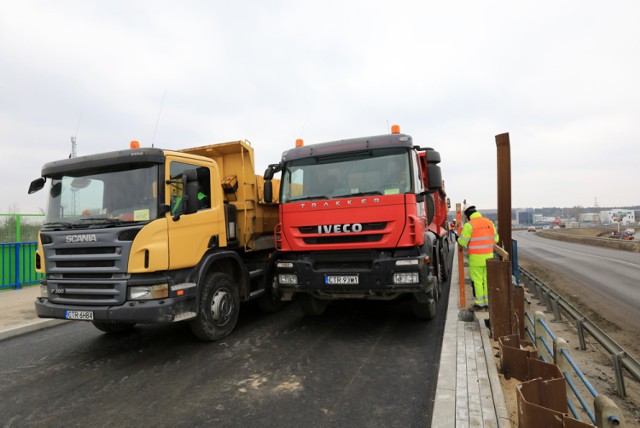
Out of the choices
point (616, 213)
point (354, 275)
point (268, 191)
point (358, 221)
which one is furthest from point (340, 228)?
point (616, 213)

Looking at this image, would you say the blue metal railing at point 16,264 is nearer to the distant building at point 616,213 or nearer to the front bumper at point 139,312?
the front bumper at point 139,312

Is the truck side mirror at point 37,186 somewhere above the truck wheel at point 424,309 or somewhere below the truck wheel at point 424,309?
above

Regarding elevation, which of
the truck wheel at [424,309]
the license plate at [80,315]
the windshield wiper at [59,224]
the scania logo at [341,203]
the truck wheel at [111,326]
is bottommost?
the truck wheel at [111,326]

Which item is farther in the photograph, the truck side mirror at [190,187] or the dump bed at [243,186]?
the dump bed at [243,186]

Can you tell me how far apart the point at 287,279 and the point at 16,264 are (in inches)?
329

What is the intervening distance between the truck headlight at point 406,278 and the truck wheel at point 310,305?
69.8 inches

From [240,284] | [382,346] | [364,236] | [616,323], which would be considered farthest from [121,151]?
[616,323]

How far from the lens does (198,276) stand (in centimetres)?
473

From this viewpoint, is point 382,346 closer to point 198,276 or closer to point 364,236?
point 364,236

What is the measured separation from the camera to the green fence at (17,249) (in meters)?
9.32

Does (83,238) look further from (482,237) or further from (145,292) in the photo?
(482,237)

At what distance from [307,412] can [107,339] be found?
3.79 meters

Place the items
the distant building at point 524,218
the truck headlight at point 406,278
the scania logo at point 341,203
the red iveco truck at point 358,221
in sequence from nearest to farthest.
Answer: the truck headlight at point 406,278, the red iveco truck at point 358,221, the scania logo at point 341,203, the distant building at point 524,218

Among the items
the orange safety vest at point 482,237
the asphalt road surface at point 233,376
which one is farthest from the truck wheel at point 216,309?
the orange safety vest at point 482,237
